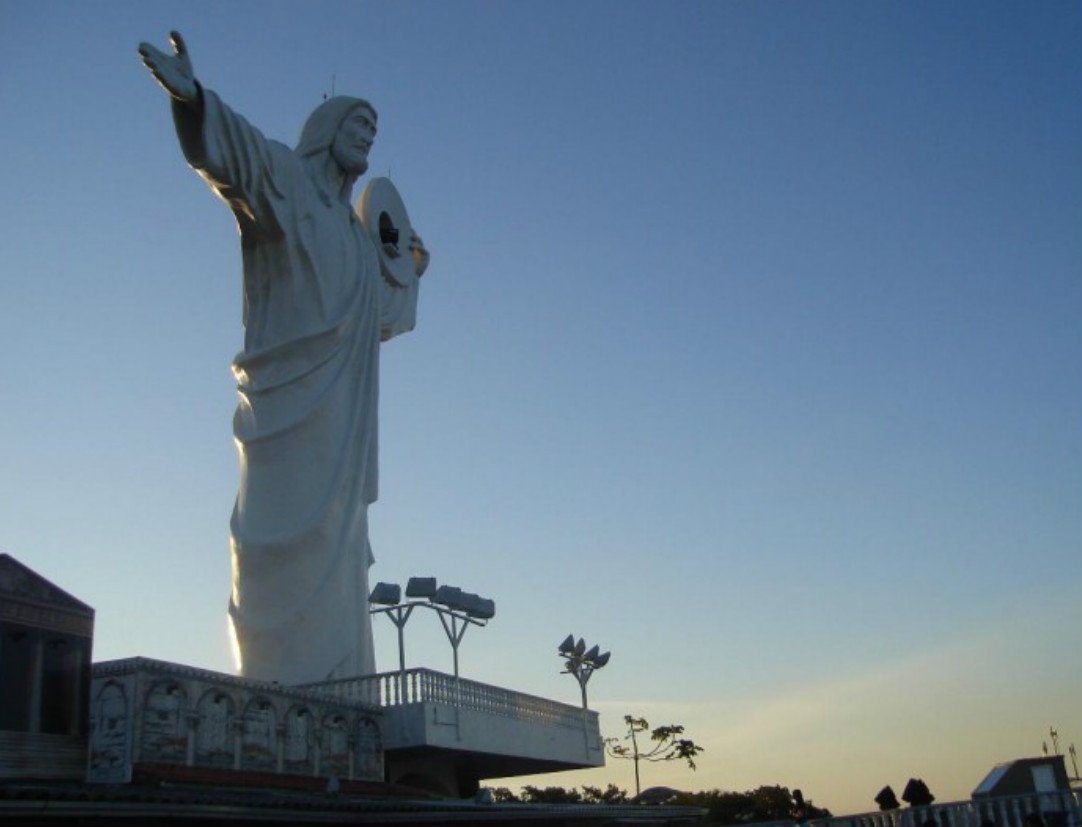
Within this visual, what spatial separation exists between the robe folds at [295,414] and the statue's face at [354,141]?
3.22 feet

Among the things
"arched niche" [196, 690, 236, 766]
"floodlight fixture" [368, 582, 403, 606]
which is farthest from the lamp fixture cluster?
"arched niche" [196, 690, 236, 766]

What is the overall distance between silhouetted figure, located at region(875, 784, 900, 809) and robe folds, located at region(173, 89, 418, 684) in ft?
35.5

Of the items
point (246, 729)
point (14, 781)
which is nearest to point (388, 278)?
point (246, 729)

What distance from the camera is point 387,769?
76.1 feet

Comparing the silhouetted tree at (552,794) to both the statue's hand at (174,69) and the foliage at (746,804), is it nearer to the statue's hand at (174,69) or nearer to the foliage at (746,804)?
the foliage at (746,804)

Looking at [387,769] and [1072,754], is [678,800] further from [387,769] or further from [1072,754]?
[1072,754]

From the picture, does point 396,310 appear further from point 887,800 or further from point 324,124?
point 887,800

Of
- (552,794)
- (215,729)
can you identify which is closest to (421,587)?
(215,729)

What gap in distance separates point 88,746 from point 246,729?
3.61 metres

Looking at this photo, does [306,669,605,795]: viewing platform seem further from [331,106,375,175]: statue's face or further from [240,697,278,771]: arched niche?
[331,106,375,175]: statue's face

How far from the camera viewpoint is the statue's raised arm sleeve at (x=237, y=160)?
23125 millimetres

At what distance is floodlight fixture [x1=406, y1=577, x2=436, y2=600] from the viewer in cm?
2412

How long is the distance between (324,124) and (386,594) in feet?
35.6

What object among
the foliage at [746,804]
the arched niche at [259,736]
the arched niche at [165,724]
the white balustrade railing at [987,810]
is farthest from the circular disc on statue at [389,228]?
the foliage at [746,804]
